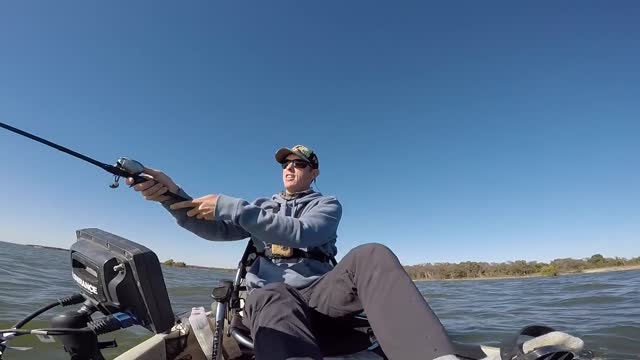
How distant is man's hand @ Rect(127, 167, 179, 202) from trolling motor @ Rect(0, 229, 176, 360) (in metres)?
0.55

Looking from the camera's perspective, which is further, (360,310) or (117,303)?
(360,310)

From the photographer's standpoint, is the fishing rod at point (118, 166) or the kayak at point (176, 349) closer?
the fishing rod at point (118, 166)

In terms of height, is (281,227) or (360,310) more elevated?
(281,227)

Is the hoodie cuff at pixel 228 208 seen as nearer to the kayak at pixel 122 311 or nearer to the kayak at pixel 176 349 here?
the kayak at pixel 122 311

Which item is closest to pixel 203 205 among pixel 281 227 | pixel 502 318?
pixel 281 227

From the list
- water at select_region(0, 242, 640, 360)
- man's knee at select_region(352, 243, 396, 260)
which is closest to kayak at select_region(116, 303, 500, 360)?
man's knee at select_region(352, 243, 396, 260)

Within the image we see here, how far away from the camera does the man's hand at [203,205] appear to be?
2.31 m

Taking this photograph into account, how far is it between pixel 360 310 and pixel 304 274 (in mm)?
529

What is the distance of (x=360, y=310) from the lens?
233 centimetres

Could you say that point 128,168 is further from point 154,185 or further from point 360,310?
point 360,310

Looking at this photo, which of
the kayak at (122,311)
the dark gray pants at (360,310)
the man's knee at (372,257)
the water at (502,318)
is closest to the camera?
the kayak at (122,311)

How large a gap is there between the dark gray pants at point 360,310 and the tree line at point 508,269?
35.3 meters

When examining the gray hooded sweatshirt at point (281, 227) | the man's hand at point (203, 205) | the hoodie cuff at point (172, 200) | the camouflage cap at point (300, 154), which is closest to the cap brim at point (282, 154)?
the camouflage cap at point (300, 154)

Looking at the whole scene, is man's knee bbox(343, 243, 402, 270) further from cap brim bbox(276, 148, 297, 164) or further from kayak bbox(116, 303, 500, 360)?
cap brim bbox(276, 148, 297, 164)
